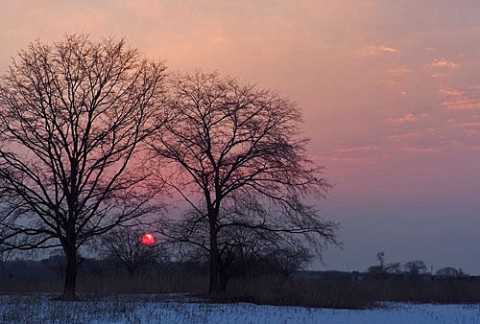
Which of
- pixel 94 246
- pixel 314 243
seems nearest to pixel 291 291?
pixel 314 243

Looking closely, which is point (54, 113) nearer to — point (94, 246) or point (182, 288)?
point (94, 246)

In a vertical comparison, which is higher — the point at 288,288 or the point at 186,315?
the point at 288,288

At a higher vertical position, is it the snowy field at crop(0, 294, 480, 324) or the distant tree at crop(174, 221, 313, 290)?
the distant tree at crop(174, 221, 313, 290)

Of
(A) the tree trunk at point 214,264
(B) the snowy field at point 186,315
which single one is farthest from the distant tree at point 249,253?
(B) the snowy field at point 186,315

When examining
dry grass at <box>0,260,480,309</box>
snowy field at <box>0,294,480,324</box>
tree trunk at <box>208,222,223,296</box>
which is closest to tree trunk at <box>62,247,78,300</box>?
dry grass at <box>0,260,480,309</box>

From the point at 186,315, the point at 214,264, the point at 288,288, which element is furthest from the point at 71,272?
the point at 186,315

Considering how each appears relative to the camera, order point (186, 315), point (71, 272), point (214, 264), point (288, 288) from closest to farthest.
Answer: point (186, 315) < point (71, 272) < point (288, 288) < point (214, 264)

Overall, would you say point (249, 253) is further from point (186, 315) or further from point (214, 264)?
point (186, 315)

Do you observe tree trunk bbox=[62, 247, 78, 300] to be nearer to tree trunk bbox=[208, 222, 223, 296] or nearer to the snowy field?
the snowy field

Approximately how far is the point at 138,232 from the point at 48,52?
29.8 ft

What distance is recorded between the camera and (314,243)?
29641mm

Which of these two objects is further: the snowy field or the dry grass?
the dry grass

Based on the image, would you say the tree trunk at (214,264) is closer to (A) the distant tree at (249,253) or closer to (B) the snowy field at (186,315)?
Answer: (A) the distant tree at (249,253)

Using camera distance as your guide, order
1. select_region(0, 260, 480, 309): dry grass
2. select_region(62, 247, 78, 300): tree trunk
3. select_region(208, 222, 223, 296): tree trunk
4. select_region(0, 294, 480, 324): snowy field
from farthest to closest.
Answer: select_region(208, 222, 223, 296): tree trunk → select_region(0, 260, 480, 309): dry grass → select_region(62, 247, 78, 300): tree trunk → select_region(0, 294, 480, 324): snowy field
